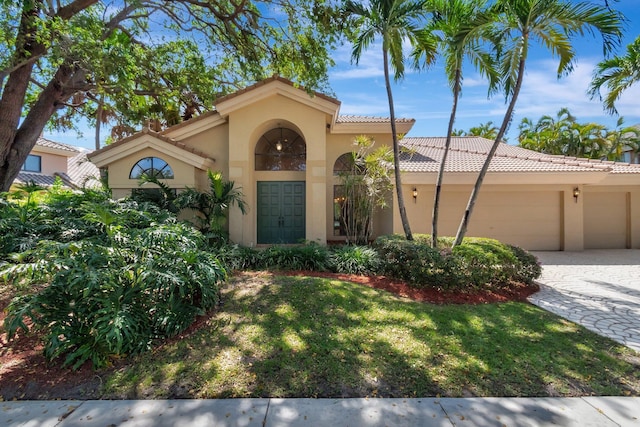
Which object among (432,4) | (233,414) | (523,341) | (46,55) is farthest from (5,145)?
(523,341)

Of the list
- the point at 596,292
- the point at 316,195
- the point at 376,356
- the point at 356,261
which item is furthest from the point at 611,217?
the point at 376,356

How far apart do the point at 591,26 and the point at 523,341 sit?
7.31 m

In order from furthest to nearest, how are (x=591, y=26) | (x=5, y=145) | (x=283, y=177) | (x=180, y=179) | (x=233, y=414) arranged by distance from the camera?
(x=283, y=177) < (x=180, y=179) < (x=5, y=145) < (x=591, y=26) < (x=233, y=414)

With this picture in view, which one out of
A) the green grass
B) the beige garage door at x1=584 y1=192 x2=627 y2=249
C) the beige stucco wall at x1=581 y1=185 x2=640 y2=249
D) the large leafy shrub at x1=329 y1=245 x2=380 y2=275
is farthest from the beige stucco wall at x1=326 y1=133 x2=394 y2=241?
the beige garage door at x1=584 y1=192 x2=627 y2=249

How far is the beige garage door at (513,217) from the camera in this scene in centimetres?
1345

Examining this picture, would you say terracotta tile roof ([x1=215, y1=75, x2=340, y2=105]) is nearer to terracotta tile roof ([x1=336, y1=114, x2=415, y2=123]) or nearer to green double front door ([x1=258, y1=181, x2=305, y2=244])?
terracotta tile roof ([x1=336, y1=114, x2=415, y2=123])

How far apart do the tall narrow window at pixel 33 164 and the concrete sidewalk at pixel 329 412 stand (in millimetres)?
25146

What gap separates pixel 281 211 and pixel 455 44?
801cm

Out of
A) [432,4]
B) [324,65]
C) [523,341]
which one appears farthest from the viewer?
[324,65]

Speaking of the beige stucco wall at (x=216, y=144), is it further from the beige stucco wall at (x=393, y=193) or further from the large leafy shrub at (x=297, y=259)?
the large leafy shrub at (x=297, y=259)

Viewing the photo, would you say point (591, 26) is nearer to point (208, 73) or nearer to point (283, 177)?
point (283, 177)

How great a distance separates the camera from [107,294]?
4.50 metres

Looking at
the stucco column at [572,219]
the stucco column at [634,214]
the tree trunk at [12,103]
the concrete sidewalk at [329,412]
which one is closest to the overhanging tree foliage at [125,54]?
the tree trunk at [12,103]

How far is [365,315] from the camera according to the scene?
5.83 m
